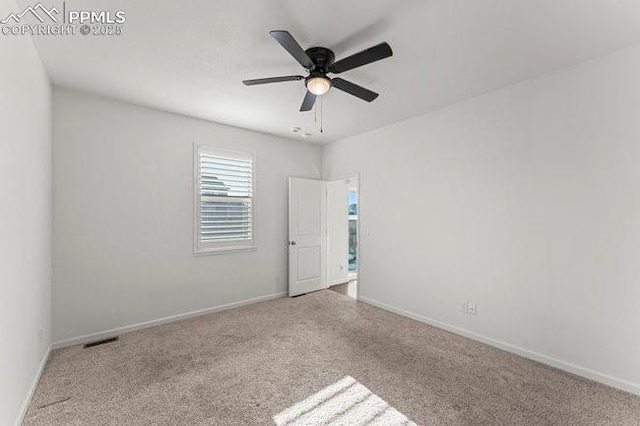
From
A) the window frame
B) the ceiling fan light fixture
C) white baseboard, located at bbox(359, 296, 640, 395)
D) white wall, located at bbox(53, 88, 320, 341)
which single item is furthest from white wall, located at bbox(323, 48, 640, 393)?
white wall, located at bbox(53, 88, 320, 341)

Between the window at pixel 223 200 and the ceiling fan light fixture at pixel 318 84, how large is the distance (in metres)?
2.23

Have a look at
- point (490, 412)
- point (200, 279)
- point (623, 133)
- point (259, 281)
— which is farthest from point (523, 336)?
point (200, 279)

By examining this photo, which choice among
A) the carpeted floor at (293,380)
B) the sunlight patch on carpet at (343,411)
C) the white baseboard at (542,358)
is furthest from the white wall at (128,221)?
the white baseboard at (542,358)

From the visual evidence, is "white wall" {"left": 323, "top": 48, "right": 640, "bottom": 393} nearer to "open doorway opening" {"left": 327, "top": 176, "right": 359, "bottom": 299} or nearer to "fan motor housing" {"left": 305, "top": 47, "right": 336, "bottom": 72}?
"open doorway opening" {"left": 327, "top": 176, "right": 359, "bottom": 299}

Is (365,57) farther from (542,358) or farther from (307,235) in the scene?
(307,235)

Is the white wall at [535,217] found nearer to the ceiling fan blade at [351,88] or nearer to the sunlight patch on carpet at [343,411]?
the ceiling fan blade at [351,88]

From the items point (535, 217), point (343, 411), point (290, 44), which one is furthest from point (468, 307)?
point (290, 44)

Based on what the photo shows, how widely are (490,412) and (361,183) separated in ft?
10.4

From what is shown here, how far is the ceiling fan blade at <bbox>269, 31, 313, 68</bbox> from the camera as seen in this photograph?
5.41ft

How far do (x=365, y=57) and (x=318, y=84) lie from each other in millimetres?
439

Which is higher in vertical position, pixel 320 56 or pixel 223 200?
pixel 320 56

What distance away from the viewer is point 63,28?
200 centimetres

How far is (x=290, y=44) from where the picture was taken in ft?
5.77

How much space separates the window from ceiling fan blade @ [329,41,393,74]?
8.08 ft
